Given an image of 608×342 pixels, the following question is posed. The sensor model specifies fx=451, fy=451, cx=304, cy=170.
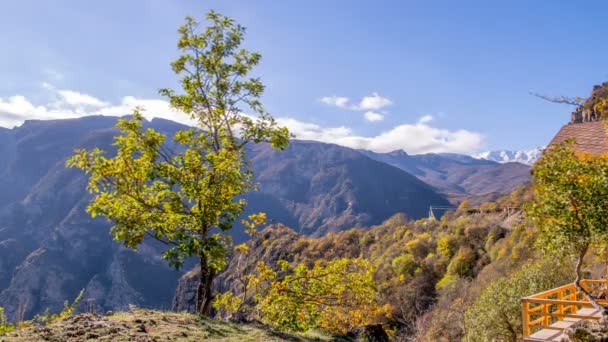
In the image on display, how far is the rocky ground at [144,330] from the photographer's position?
7.74m

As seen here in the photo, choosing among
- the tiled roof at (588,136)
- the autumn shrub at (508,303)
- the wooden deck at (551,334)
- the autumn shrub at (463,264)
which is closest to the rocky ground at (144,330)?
the wooden deck at (551,334)

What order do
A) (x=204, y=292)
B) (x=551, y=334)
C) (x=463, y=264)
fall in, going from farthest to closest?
(x=463, y=264) < (x=204, y=292) < (x=551, y=334)

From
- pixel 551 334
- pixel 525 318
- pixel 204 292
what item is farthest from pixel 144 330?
pixel 525 318

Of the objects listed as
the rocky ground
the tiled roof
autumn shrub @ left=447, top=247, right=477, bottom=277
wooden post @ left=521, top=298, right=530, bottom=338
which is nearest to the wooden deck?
wooden post @ left=521, top=298, right=530, bottom=338

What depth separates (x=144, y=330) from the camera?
8.60 meters

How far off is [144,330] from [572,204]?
9.24 metres

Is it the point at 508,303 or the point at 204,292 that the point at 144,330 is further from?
the point at 508,303

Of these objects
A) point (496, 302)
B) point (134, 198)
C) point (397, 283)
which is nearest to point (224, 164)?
point (134, 198)

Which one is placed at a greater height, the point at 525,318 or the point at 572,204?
the point at 572,204

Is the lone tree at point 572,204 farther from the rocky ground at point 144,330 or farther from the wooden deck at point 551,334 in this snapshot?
the rocky ground at point 144,330

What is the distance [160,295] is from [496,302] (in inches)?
6888

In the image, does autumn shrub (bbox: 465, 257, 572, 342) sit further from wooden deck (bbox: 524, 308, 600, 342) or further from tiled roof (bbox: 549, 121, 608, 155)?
wooden deck (bbox: 524, 308, 600, 342)

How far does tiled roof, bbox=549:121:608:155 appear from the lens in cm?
2286

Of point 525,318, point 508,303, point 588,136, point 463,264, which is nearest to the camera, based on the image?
point 525,318
